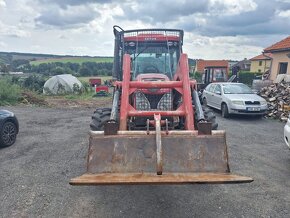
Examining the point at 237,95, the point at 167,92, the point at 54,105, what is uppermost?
the point at 167,92

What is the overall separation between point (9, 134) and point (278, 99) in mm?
11931

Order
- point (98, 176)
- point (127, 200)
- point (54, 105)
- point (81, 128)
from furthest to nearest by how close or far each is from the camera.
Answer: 1. point (54, 105)
2. point (81, 128)
3. point (127, 200)
4. point (98, 176)

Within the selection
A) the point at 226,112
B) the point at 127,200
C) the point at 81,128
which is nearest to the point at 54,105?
the point at 81,128

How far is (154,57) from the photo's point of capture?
22.5ft

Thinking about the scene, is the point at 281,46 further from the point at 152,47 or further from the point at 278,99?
the point at 152,47

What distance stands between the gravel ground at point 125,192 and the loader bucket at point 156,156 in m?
0.75

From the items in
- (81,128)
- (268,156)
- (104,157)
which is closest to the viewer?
(104,157)

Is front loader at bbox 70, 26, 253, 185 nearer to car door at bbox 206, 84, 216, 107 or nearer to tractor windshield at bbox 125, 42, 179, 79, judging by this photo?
tractor windshield at bbox 125, 42, 179, 79

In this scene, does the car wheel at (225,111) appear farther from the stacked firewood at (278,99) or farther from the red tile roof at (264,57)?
the red tile roof at (264,57)

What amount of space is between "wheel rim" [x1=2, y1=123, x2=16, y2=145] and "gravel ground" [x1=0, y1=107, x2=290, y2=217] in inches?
10.0

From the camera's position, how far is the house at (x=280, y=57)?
19.2 m

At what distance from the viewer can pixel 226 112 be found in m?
12.3

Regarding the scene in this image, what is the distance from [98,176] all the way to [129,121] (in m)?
1.82

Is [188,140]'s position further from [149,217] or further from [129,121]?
[129,121]
